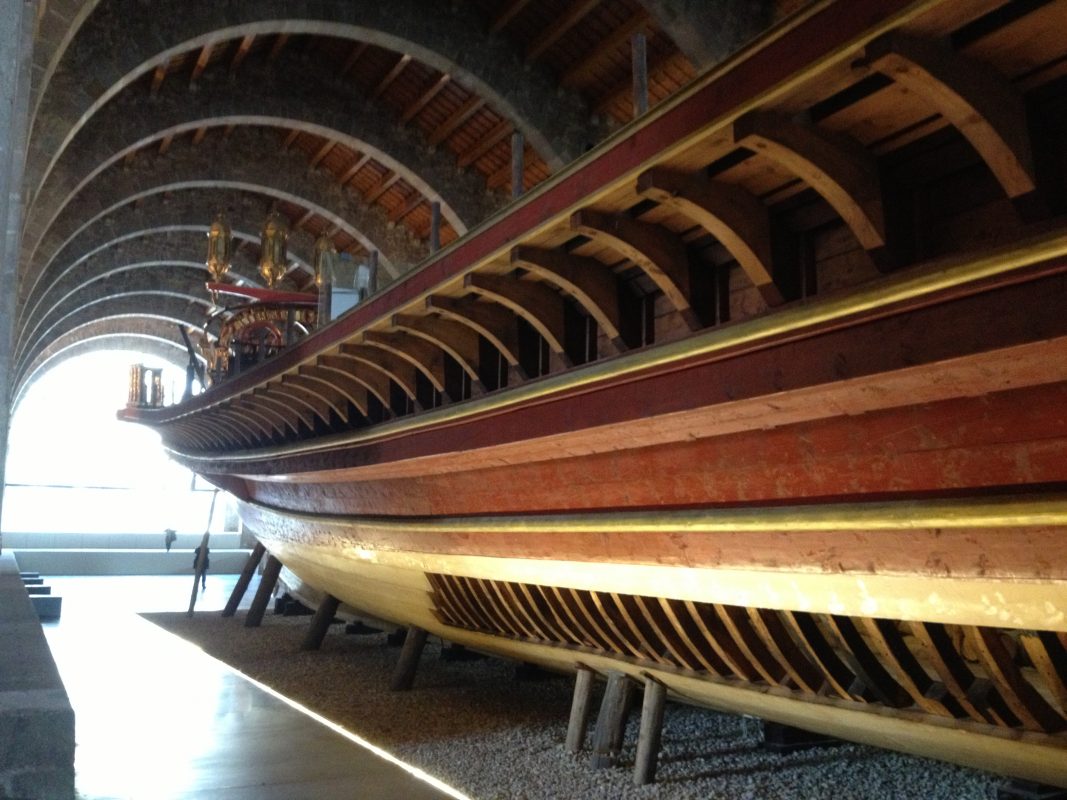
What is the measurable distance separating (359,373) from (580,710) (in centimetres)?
203

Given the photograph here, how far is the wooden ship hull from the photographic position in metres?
1.64

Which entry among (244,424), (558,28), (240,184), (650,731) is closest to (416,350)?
(650,731)

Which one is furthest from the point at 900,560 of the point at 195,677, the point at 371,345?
the point at 195,677

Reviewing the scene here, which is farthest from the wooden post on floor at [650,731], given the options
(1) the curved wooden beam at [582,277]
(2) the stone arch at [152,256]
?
(2) the stone arch at [152,256]

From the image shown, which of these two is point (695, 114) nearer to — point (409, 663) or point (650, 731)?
point (650, 731)

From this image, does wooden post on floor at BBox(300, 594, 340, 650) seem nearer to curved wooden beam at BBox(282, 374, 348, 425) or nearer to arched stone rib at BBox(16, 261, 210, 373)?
curved wooden beam at BBox(282, 374, 348, 425)

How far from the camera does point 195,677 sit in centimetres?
434

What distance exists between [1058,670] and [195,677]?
3.59 metres

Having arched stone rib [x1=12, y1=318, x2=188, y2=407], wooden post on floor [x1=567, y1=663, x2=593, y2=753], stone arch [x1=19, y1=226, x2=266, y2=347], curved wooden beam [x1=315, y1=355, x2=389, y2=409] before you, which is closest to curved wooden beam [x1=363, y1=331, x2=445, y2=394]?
curved wooden beam [x1=315, y1=355, x2=389, y2=409]

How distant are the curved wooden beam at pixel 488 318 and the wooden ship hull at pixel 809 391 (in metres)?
0.01

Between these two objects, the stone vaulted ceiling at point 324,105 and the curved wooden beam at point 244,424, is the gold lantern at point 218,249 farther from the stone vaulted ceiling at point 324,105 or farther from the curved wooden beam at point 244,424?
the curved wooden beam at point 244,424

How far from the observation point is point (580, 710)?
11.0ft

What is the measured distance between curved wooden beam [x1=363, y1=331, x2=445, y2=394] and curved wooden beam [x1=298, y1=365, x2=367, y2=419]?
2.73ft

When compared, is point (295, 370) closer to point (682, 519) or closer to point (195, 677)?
point (195, 677)
